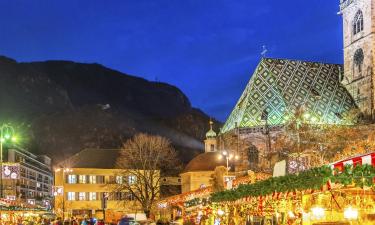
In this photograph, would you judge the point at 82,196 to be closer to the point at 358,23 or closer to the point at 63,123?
the point at 358,23

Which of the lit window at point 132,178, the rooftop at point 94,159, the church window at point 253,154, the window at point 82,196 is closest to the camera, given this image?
the church window at point 253,154

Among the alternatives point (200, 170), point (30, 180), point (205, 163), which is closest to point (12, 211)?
point (200, 170)

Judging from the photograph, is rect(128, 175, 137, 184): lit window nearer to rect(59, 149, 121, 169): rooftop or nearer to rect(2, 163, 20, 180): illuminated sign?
rect(59, 149, 121, 169): rooftop

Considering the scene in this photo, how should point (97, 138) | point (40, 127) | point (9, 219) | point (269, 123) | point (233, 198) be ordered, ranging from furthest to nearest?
1. point (40, 127)
2. point (97, 138)
3. point (269, 123)
4. point (9, 219)
5. point (233, 198)

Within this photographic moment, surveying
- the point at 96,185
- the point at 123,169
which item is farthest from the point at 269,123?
the point at 96,185

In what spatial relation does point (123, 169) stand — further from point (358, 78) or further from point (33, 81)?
point (33, 81)

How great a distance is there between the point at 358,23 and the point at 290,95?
1228 cm

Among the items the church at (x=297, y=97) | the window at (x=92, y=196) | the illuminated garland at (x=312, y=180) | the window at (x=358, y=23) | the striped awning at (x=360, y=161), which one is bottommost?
the window at (x=92, y=196)

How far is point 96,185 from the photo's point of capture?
75438 millimetres

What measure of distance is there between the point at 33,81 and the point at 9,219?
15265 centimetres

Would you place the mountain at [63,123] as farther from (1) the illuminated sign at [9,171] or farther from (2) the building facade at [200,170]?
(1) the illuminated sign at [9,171]

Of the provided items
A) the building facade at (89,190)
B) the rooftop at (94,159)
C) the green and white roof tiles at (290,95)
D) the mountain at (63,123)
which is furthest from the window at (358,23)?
the mountain at (63,123)

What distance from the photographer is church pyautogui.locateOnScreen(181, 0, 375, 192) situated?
64312 mm

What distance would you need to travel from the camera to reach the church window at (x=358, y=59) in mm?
68500
